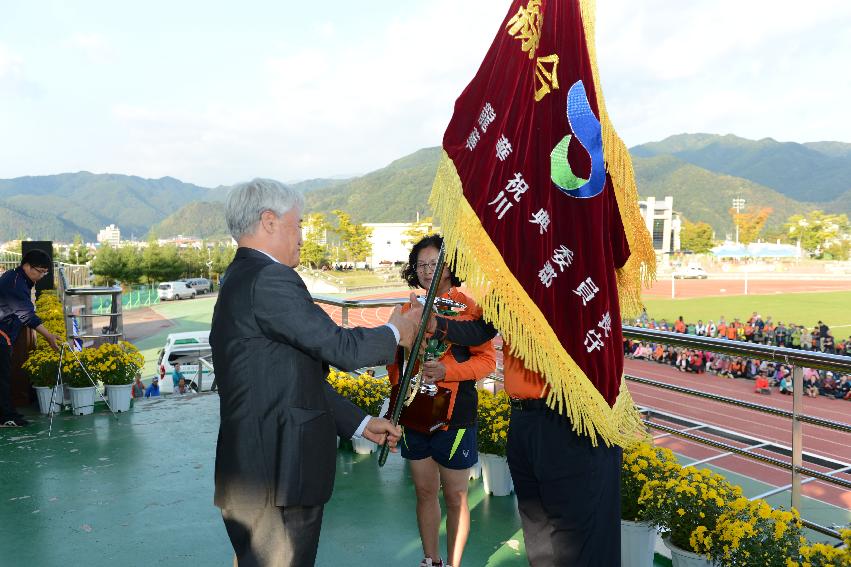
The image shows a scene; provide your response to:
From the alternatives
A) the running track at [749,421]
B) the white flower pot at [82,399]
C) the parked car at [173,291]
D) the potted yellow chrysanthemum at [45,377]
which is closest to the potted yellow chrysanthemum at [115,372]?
the white flower pot at [82,399]

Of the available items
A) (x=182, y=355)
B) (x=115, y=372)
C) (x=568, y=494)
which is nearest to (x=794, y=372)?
(x=568, y=494)

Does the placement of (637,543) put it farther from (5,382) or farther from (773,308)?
(773,308)

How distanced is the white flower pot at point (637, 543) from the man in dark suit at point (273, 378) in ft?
5.26

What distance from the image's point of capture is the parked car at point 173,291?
163ft

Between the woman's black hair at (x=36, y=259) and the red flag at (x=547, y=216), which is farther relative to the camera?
the woman's black hair at (x=36, y=259)

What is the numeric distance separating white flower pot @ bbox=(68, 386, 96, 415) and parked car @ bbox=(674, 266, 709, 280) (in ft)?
204

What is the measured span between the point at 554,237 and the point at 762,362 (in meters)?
22.0

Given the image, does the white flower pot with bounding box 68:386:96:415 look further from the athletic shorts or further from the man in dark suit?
the man in dark suit

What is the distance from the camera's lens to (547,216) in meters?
1.67

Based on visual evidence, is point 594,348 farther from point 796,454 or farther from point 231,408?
point 796,454

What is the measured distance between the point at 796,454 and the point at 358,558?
206 cm

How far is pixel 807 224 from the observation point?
90.9 metres

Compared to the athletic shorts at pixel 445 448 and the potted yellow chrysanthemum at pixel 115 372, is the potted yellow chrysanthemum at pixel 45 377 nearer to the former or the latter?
the potted yellow chrysanthemum at pixel 115 372

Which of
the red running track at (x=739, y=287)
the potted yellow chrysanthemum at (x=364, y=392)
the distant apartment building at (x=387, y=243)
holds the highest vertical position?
the distant apartment building at (x=387, y=243)
